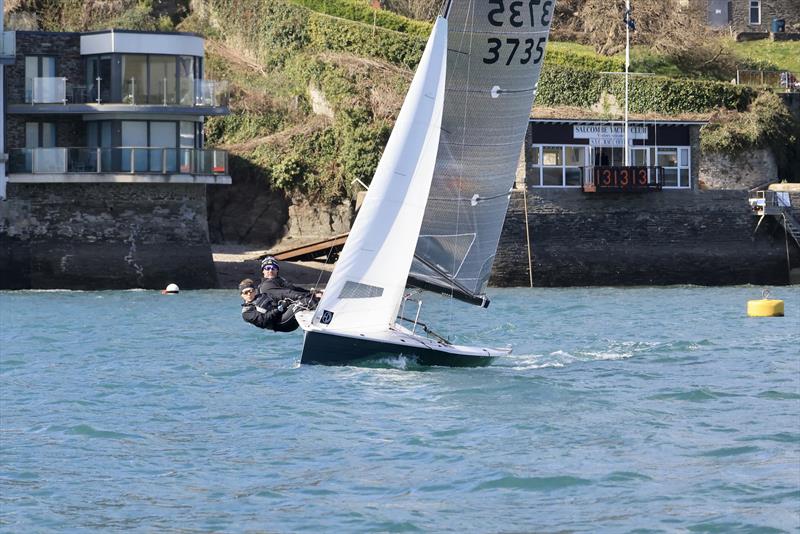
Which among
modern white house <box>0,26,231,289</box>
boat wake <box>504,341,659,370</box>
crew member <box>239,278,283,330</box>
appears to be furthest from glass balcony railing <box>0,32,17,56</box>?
crew member <box>239,278,283,330</box>

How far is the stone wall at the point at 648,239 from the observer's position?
57.8m

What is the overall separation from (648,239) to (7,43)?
2393 cm

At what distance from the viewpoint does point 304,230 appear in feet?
202

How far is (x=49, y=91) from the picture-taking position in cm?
5462

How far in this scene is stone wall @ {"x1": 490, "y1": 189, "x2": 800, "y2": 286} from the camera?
57781 mm

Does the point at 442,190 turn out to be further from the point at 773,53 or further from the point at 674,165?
the point at 773,53

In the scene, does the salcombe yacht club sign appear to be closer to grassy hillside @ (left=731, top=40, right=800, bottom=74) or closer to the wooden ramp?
the wooden ramp

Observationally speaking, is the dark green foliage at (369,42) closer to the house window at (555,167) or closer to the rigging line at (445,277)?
the house window at (555,167)

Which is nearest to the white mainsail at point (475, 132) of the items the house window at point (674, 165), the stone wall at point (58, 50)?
the stone wall at point (58, 50)

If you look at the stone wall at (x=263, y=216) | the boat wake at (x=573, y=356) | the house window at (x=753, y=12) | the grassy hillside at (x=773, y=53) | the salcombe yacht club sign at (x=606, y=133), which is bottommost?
the boat wake at (x=573, y=356)

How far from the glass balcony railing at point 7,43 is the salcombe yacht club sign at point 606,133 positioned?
20.9m

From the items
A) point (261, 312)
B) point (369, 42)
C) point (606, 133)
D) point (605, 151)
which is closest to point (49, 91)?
point (369, 42)

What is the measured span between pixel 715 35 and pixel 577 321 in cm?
4536

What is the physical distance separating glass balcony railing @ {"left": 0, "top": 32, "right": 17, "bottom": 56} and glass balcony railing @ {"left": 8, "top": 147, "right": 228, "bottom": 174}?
10.8 ft
